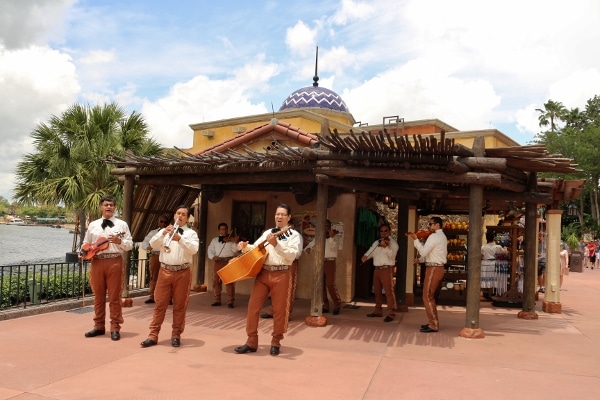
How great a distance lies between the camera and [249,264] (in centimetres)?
584

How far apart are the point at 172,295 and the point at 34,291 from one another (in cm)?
376

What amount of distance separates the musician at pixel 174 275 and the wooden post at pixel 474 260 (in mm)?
3809

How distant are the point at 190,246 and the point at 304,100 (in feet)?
35.5

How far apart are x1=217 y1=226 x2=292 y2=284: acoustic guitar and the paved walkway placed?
937 millimetres

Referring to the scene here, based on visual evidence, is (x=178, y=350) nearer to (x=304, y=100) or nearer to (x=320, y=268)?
(x=320, y=268)

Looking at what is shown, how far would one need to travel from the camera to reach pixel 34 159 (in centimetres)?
1416


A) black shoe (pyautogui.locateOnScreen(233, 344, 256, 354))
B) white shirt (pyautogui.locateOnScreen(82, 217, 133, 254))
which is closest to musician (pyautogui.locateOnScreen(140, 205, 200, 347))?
white shirt (pyautogui.locateOnScreen(82, 217, 133, 254))

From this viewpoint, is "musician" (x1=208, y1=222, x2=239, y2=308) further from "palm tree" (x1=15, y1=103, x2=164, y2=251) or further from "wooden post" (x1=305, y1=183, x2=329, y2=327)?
"palm tree" (x1=15, y1=103, x2=164, y2=251)

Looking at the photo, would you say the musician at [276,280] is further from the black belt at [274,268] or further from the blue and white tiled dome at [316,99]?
the blue and white tiled dome at [316,99]

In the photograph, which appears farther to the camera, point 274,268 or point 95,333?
point 95,333

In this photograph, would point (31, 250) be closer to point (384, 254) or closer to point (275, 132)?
point (275, 132)

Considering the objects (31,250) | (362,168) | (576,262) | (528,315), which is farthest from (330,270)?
(31,250)

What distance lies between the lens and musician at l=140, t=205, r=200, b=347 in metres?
6.14

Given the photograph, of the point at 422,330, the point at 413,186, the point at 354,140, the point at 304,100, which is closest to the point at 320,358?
the point at 422,330
